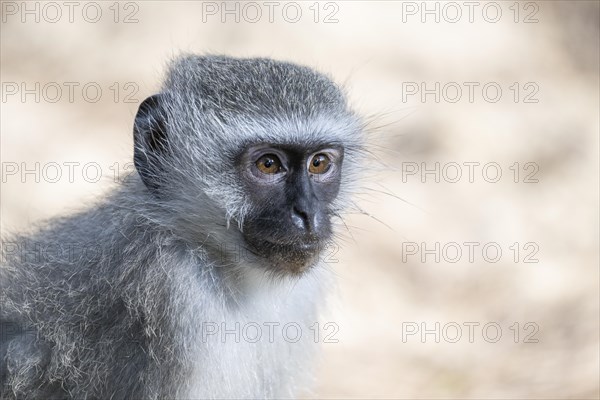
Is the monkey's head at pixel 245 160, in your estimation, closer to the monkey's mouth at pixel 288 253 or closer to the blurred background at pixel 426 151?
the monkey's mouth at pixel 288 253

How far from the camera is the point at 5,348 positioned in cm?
480

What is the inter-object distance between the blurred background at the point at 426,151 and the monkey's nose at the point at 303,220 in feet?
10.0

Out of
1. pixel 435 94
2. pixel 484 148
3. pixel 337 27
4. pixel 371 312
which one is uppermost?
pixel 337 27

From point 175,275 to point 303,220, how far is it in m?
0.69

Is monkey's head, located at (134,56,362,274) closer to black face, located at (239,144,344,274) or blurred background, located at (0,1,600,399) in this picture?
black face, located at (239,144,344,274)

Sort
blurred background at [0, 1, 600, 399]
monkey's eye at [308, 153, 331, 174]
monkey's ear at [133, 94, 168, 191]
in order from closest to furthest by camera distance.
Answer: monkey's ear at [133, 94, 168, 191] < monkey's eye at [308, 153, 331, 174] < blurred background at [0, 1, 600, 399]

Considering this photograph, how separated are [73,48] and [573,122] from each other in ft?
17.1

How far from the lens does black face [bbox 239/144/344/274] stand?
454 cm

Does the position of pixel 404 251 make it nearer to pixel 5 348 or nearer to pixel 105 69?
pixel 105 69

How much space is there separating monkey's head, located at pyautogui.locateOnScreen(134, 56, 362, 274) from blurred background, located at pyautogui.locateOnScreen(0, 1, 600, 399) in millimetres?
2748

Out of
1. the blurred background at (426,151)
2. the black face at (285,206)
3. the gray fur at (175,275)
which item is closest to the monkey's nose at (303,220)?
the black face at (285,206)

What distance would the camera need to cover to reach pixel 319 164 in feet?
16.2

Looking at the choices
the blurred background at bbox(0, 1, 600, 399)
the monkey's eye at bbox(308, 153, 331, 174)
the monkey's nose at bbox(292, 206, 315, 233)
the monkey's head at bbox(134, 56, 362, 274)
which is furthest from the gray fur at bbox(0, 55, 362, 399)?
the blurred background at bbox(0, 1, 600, 399)

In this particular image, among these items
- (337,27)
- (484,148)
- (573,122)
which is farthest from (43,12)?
(573,122)
